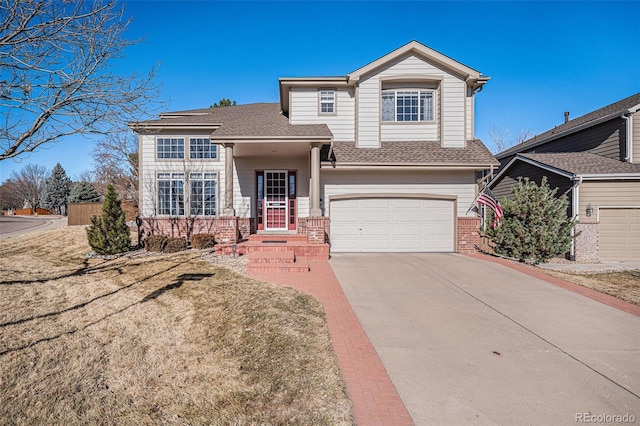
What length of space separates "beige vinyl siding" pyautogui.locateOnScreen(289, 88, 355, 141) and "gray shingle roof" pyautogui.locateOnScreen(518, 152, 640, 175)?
7.95 m

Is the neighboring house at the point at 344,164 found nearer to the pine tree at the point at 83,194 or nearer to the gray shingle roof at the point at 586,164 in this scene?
the gray shingle roof at the point at 586,164

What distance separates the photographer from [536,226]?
10.1m

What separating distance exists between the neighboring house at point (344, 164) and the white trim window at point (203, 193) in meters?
0.05

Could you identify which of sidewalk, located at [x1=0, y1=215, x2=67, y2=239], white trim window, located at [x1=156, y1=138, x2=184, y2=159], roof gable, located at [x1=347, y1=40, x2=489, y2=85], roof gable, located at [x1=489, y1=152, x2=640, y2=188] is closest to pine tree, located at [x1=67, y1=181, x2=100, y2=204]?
sidewalk, located at [x1=0, y1=215, x2=67, y2=239]

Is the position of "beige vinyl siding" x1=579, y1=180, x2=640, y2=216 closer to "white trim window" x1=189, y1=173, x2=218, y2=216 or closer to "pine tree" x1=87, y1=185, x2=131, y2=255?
"white trim window" x1=189, y1=173, x2=218, y2=216

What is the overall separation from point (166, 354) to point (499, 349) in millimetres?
4587

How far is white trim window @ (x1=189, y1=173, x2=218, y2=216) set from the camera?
1395 cm

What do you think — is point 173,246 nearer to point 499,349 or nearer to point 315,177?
point 315,177

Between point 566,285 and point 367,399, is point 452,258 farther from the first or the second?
point 367,399

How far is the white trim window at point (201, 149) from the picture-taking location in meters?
13.9

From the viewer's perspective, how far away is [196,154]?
13.9 meters

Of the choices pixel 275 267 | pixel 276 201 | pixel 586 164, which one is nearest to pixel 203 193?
pixel 276 201

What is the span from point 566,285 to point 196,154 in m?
14.0

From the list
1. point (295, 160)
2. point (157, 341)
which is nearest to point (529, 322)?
point (157, 341)
